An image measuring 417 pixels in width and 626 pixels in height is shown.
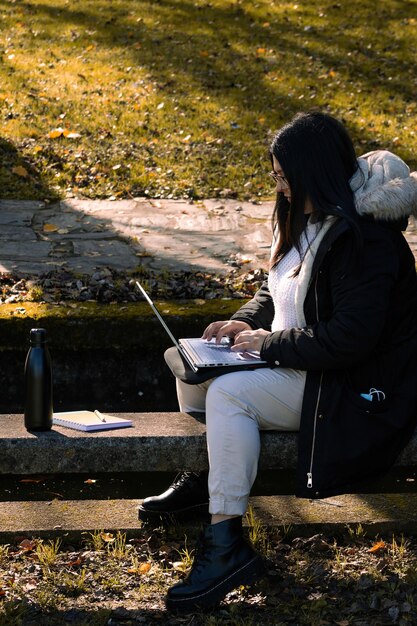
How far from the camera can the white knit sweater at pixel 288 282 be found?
384 cm

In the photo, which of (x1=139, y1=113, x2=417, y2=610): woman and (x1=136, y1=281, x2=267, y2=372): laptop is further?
(x1=136, y1=281, x2=267, y2=372): laptop

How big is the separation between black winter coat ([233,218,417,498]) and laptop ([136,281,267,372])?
12 centimetres

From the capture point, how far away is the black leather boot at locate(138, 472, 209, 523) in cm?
422

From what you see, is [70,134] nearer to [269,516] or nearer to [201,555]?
Answer: [269,516]

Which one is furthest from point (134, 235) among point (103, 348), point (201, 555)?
point (201, 555)

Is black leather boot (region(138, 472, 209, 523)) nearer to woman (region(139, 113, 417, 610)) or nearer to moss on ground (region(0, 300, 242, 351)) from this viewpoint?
woman (region(139, 113, 417, 610))

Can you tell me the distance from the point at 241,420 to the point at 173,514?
79 cm

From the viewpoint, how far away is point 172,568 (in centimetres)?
390

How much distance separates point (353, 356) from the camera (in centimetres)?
363

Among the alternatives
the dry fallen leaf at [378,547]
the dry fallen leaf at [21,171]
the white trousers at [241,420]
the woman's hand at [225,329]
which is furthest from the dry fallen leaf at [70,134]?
the dry fallen leaf at [378,547]

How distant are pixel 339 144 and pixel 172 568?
5.64ft

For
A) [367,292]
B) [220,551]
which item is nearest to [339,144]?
[367,292]

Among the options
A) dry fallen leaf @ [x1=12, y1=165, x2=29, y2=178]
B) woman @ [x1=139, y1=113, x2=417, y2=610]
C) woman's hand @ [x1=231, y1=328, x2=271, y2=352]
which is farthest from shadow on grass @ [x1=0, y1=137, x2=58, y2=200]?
woman @ [x1=139, y1=113, x2=417, y2=610]

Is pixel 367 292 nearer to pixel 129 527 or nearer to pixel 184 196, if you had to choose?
pixel 129 527
